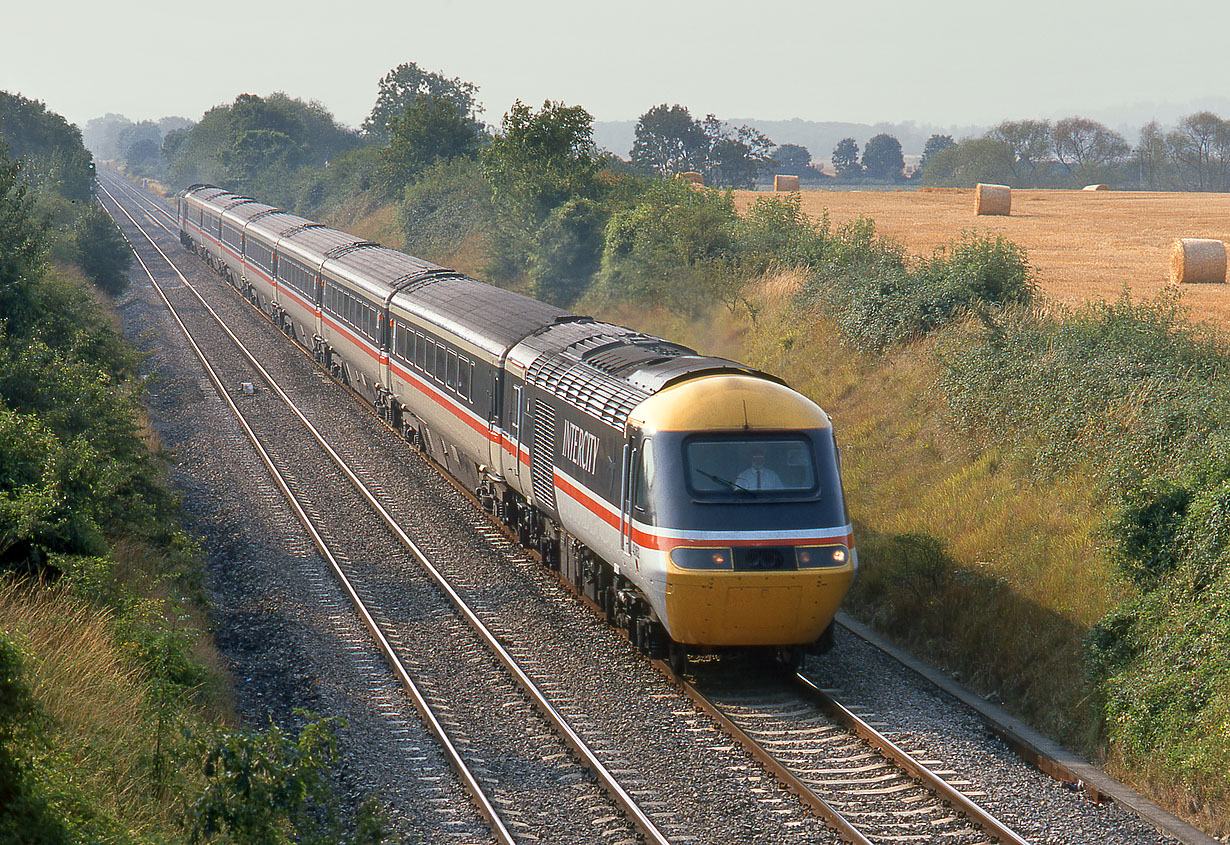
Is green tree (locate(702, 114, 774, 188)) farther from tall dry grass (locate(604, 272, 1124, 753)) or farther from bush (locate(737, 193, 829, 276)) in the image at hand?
tall dry grass (locate(604, 272, 1124, 753))

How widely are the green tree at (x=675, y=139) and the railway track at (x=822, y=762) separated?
74.8m

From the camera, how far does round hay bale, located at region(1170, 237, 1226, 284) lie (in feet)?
80.6

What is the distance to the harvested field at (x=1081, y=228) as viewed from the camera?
2502 centimetres

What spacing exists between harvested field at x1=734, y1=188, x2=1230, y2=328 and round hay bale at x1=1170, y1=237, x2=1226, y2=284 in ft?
1.62

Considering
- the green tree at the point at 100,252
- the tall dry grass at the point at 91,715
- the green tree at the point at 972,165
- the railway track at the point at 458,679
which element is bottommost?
the railway track at the point at 458,679

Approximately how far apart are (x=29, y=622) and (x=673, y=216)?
23.6 metres

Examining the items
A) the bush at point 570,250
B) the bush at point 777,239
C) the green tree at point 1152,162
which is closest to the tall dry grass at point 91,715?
the bush at point 777,239

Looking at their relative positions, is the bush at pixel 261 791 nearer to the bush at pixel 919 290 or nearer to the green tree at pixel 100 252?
the bush at pixel 919 290

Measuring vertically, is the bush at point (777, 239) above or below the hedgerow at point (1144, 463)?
above

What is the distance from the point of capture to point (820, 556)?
36.6 feet

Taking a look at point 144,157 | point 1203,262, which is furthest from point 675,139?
point 144,157

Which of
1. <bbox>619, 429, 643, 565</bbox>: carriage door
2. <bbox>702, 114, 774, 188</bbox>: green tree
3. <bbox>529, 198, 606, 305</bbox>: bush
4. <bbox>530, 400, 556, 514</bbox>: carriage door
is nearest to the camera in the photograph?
<bbox>619, 429, 643, 565</bbox>: carriage door

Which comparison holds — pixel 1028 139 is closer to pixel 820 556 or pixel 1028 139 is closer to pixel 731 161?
pixel 731 161

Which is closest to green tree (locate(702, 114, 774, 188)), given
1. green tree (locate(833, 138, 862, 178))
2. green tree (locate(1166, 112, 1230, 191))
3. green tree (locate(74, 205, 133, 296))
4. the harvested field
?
the harvested field
